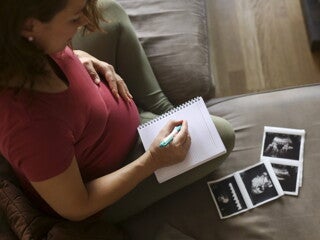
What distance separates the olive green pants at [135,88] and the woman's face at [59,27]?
0.45 m

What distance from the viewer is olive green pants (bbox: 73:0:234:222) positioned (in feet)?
4.30

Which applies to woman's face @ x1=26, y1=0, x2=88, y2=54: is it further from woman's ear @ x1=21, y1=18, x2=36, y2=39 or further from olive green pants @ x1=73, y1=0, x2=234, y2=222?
olive green pants @ x1=73, y1=0, x2=234, y2=222

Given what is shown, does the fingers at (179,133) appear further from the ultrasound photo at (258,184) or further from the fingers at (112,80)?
the ultrasound photo at (258,184)

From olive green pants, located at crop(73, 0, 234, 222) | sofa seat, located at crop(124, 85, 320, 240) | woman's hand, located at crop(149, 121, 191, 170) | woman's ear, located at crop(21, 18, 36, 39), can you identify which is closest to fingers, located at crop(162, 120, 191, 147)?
woman's hand, located at crop(149, 121, 191, 170)

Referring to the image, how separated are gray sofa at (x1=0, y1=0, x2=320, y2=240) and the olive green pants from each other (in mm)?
71

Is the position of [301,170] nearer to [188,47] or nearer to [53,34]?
[188,47]

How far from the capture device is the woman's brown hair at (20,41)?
79cm

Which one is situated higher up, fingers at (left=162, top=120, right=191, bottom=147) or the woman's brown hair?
the woman's brown hair

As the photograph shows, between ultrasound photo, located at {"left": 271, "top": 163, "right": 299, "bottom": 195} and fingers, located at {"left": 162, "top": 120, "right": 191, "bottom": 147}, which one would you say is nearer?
fingers, located at {"left": 162, "top": 120, "right": 191, "bottom": 147}

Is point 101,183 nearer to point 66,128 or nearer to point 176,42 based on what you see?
point 66,128

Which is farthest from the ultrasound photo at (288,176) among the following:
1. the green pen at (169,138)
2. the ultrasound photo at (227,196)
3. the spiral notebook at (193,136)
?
the green pen at (169,138)

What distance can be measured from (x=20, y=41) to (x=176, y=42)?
0.91 meters

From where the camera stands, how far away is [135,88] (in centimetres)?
153

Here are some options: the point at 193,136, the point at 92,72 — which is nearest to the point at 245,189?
the point at 193,136
